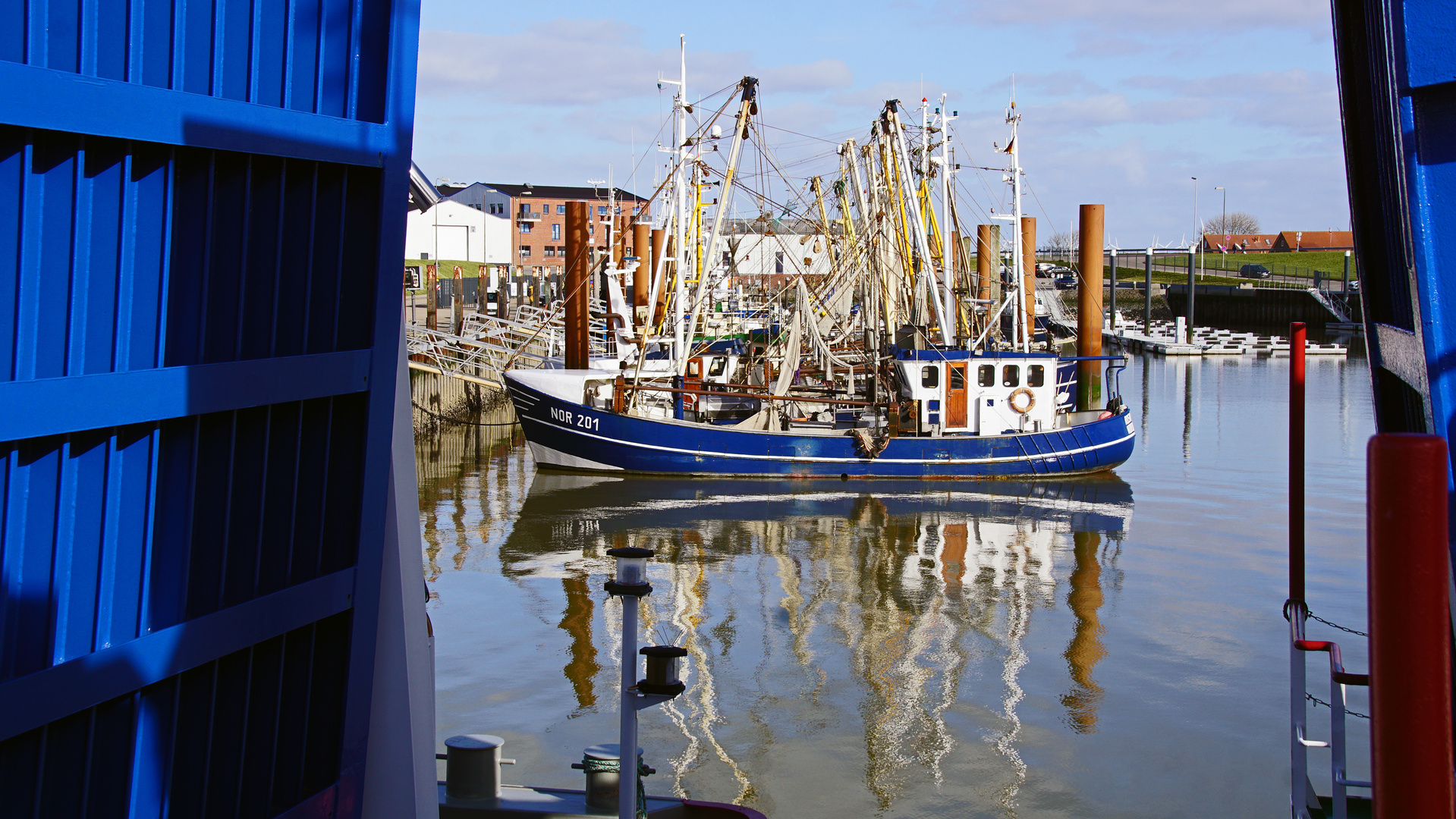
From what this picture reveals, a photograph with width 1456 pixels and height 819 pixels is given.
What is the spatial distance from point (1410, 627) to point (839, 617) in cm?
1036

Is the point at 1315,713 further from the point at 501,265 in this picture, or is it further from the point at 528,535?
the point at 501,265

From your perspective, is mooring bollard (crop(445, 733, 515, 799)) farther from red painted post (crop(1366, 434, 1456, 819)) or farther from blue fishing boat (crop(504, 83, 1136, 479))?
blue fishing boat (crop(504, 83, 1136, 479))

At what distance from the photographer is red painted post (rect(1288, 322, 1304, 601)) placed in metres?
4.76

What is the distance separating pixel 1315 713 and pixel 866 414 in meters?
14.5

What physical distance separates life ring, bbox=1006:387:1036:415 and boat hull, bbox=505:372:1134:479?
0.48 meters

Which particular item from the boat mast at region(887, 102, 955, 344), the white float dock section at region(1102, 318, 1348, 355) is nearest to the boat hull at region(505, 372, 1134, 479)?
the boat mast at region(887, 102, 955, 344)

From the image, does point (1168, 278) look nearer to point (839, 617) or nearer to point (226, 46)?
point (839, 617)

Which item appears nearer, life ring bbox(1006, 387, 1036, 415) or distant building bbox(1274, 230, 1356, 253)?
life ring bbox(1006, 387, 1036, 415)

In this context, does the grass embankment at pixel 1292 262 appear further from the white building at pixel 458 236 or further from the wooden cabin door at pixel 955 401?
the wooden cabin door at pixel 955 401

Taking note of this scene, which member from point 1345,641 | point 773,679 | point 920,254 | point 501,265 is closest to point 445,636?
point 773,679

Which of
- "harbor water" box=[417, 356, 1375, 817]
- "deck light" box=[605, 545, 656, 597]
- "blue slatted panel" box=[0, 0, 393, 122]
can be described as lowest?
"harbor water" box=[417, 356, 1375, 817]

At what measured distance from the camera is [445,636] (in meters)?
11.1

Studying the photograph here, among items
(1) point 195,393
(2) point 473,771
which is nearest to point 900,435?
(2) point 473,771

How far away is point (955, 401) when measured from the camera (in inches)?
846
